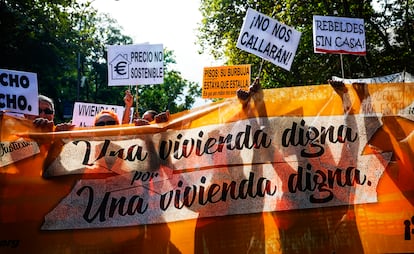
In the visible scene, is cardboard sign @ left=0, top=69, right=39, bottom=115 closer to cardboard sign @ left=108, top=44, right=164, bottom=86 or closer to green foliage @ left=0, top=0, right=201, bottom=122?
cardboard sign @ left=108, top=44, right=164, bottom=86

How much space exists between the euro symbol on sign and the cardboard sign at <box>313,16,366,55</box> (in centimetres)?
287

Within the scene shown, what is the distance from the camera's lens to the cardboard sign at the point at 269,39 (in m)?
5.59

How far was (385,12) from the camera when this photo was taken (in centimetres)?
1728

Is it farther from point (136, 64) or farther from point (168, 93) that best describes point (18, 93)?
point (168, 93)

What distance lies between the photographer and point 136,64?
7102 mm

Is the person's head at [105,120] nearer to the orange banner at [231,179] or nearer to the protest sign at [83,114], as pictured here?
the orange banner at [231,179]

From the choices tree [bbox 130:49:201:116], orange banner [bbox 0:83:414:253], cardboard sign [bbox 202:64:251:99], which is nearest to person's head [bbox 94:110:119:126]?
orange banner [bbox 0:83:414:253]

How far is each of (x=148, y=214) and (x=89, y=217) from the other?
0.53 meters

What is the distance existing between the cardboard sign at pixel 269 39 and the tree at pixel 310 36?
1011 cm

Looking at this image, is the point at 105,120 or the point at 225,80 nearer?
the point at 105,120

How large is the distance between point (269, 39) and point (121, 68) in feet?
8.39

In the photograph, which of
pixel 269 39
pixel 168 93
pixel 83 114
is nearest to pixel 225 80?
pixel 269 39

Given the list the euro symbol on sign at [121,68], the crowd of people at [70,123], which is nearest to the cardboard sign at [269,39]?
the crowd of people at [70,123]

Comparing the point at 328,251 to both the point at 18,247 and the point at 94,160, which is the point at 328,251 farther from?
the point at 18,247
